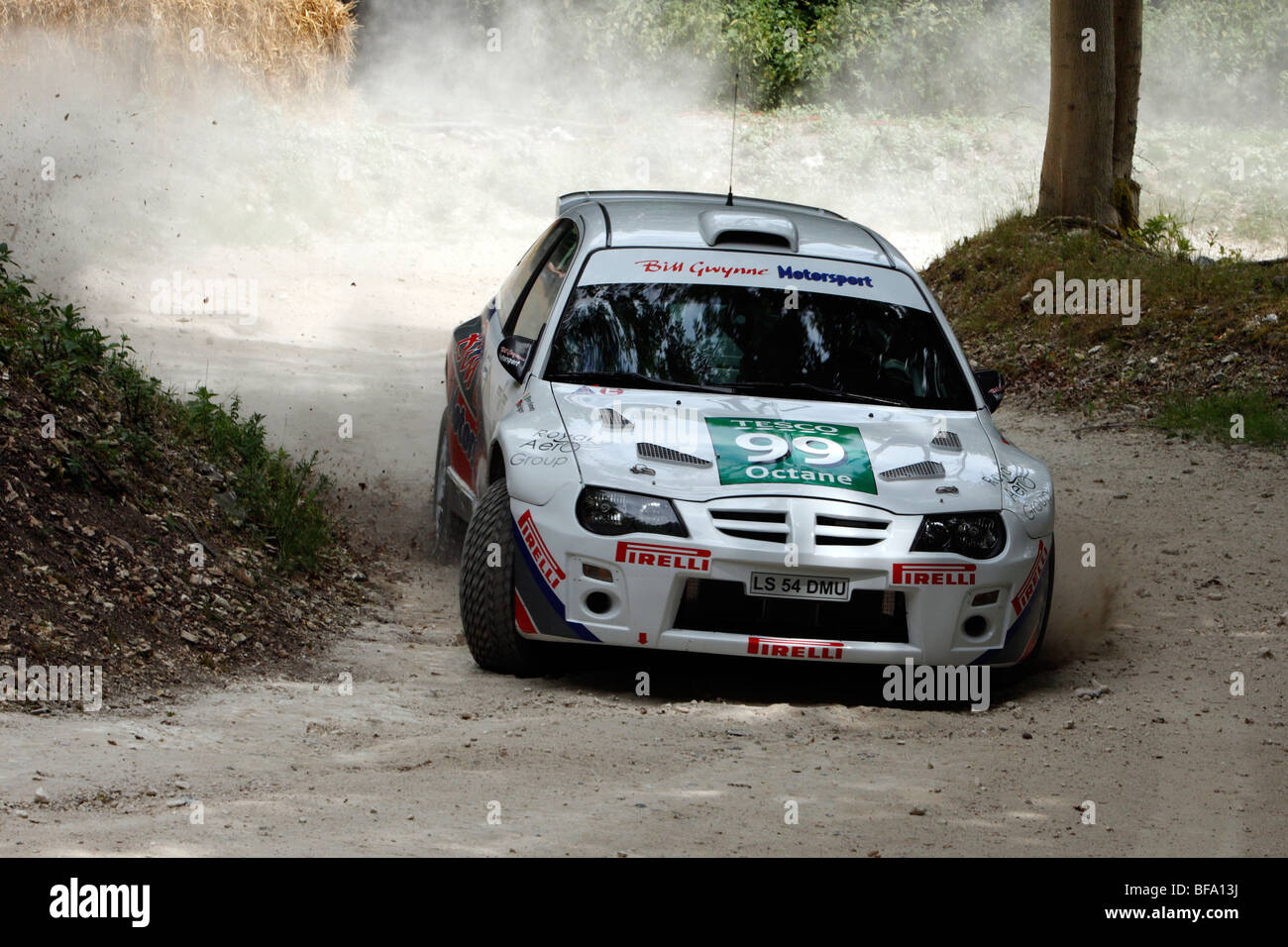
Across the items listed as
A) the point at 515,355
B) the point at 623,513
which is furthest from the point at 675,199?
the point at 623,513

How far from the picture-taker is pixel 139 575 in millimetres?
6008

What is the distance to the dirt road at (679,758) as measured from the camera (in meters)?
3.85

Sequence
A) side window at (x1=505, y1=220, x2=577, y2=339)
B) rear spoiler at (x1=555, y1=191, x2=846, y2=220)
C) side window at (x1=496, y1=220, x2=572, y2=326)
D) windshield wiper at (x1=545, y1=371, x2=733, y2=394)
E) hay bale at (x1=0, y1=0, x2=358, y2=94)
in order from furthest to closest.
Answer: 1. hay bale at (x1=0, y1=0, x2=358, y2=94)
2. rear spoiler at (x1=555, y1=191, x2=846, y2=220)
3. side window at (x1=496, y1=220, x2=572, y2=326)
4. side window at (x1=505, y1=220, x2=577, y2=339)
5. windshield wiper at (x1=545, y1=371, x2=733, y2=394)

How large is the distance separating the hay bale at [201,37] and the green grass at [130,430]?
956cm

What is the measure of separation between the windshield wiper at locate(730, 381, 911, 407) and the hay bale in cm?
1337

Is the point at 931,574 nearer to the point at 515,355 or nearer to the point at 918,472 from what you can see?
the point at 918,472

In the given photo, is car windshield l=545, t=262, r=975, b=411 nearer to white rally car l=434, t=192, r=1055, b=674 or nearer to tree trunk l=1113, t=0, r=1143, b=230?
white rally car l=434, t=192, r=1055, b=674

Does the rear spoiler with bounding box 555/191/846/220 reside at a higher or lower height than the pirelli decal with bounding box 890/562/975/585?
higher

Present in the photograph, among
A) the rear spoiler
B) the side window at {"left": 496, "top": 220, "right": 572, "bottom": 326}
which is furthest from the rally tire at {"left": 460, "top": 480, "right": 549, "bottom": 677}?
the rear spoiler

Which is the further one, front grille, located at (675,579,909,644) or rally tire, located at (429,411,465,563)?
rally tire, located at (429,411,465,563)

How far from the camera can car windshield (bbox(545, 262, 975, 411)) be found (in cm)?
607

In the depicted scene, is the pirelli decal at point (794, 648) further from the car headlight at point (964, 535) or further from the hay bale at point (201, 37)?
the hay bale at point (201, 37)
